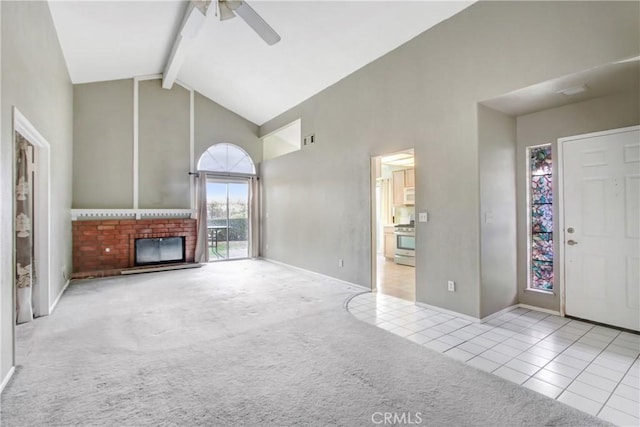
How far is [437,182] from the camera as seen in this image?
12.3 feet

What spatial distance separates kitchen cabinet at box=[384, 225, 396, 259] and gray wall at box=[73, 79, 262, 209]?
437 cm

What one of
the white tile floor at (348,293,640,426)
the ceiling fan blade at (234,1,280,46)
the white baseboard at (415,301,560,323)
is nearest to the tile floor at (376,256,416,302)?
the white baseboard at (415,301,560,323)

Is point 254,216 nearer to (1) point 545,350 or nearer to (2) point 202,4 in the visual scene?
(2) point 202,4

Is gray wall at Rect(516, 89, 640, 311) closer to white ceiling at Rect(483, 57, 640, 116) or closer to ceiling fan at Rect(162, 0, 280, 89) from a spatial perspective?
white ceiling at Rect(483, 57, 640, 116)

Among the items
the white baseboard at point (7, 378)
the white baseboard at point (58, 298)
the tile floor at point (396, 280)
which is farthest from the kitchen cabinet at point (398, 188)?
the white baseboard at point (7, 378)

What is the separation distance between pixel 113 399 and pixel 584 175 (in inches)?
189

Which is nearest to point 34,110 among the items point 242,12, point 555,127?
point 242,12

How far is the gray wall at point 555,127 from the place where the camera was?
3113 mm

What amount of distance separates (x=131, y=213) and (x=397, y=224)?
6157 millimetres

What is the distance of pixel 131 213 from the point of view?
6.51 meters

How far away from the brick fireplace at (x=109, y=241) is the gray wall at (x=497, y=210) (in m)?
6.17

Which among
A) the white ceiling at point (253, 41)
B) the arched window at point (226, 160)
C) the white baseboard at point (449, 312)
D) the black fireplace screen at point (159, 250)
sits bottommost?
the white baseboard at point (449, 312)

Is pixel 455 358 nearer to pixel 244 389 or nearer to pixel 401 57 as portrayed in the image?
pixel 244 389

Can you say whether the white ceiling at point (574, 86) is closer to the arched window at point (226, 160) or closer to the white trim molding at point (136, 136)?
the arched window at point (226, 160)
